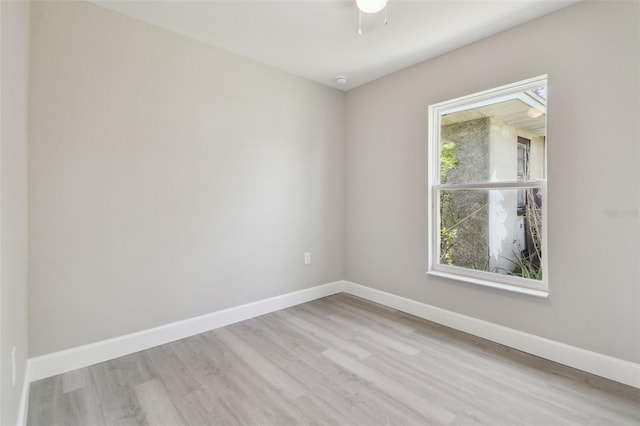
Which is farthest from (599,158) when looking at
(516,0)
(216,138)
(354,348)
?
(216,138)

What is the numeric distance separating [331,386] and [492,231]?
1.91 m

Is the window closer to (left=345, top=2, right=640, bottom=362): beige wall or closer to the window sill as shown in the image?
the window sill

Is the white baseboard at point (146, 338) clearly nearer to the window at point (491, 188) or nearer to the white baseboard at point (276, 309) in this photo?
the white baseboard at point (276, 309)

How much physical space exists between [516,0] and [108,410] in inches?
142

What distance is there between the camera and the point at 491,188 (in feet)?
8.46

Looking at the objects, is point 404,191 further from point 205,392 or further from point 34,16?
point 34,16

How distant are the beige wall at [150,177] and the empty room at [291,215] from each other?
0.02 metres

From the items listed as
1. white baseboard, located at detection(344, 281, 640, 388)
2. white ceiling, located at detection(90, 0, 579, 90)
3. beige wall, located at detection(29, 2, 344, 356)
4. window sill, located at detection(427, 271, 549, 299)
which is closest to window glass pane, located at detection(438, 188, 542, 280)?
window sill, located at detection(427, 271, 549, 299)

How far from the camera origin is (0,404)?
3.58 ft

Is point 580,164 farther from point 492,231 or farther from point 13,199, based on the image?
point 13,199

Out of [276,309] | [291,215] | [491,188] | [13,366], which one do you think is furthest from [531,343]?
[13,366]

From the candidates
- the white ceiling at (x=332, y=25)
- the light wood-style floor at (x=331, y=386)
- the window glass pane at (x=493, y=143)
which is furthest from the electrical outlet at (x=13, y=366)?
the window glass pane at (x=493, y=143)

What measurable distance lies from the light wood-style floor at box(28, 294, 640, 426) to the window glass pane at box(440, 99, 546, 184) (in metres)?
1.44

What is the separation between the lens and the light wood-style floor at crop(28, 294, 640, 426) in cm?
160
